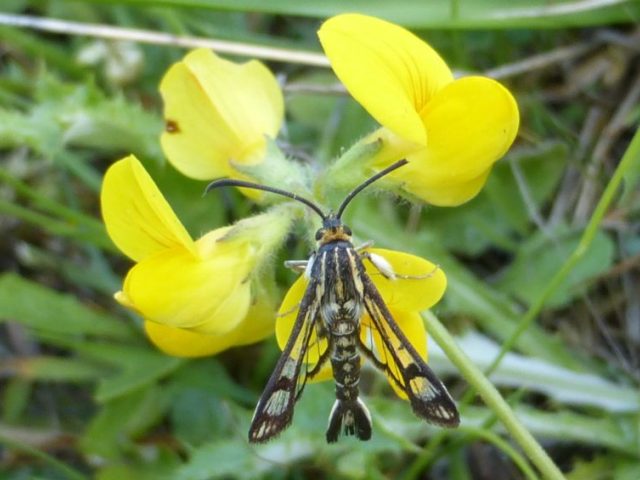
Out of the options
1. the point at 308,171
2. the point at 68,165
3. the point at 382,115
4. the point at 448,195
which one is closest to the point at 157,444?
the point at 68,165

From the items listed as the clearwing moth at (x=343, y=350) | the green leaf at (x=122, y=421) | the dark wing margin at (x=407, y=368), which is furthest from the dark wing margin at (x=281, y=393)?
the green leaf at (x=122, y=421)

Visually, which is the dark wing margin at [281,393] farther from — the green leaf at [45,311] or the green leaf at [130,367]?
the green leaf at [45,311]

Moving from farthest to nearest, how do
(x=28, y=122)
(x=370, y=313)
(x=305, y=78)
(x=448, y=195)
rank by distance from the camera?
(x=305, y=78)
(x=28, y=122)
(x=448, y=195)
(x=370, y=313)

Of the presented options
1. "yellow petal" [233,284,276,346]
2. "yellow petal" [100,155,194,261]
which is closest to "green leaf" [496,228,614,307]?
"yellow petal" [233,284,276,346]

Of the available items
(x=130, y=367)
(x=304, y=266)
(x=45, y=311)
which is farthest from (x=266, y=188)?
(x=45, y=311)

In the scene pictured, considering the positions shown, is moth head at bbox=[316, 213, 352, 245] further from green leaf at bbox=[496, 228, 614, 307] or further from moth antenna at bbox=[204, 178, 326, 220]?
green leaf at bbox=[496, 228, 614, 307]

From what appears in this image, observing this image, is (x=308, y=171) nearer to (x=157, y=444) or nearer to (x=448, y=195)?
(x=448, y=195)
